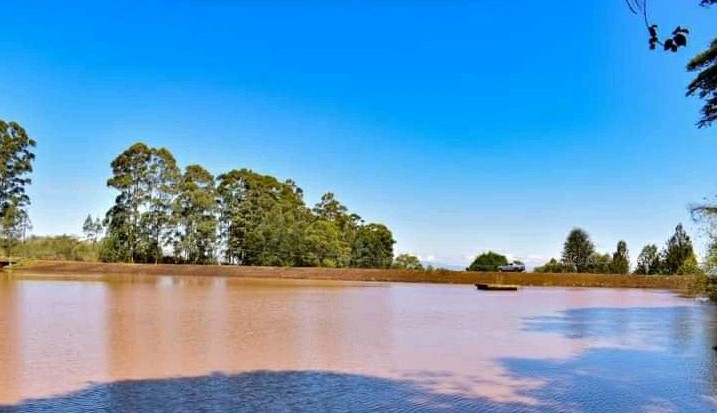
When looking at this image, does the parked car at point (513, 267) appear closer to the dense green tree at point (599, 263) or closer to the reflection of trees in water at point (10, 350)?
the dense green tree at point (599, 263)

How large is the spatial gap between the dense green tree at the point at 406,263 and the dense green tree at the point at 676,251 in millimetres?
Result: 19058

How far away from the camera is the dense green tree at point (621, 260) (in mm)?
45406

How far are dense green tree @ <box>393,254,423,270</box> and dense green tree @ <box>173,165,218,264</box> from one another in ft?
56.5

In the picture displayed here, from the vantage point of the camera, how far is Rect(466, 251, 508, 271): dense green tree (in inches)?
2029

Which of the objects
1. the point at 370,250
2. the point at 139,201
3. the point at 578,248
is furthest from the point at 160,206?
the point at 578,248

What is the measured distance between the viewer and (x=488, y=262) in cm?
5359

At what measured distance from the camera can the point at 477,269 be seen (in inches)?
2026

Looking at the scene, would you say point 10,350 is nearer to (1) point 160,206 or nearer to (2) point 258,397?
(2) point 258,397

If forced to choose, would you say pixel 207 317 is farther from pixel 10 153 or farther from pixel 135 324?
pixel 10 153

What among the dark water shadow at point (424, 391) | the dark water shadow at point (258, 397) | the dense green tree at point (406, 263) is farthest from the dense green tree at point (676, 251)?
the dark water shadow at point (258, 397)

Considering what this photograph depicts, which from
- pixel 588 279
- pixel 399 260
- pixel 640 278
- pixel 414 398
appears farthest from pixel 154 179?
pixel 414 398

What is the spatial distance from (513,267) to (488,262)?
4578 mm

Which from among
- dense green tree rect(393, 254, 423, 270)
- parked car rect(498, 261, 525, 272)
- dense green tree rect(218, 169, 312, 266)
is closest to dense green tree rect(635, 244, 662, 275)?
parked car rect(498, 261, 525, 272)

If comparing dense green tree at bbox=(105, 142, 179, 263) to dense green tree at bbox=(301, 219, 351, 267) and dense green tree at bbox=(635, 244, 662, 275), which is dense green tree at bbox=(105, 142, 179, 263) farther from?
dense green tree at bbox=(635, 244, 662, 275)
